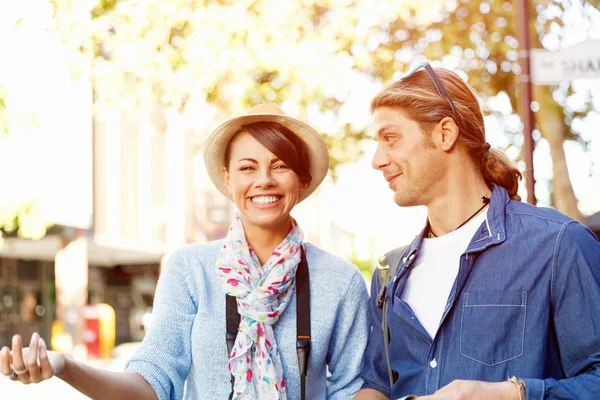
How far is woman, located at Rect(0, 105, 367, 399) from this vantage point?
348 centimetres

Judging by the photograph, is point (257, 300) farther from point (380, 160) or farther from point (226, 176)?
point (380, 160)

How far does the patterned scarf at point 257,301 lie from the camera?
3.46 m

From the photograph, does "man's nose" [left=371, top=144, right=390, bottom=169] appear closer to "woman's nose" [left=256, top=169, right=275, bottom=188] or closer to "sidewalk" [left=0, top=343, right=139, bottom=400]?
"woman's nose" [left=256, top=169, right=275, bottom=188]

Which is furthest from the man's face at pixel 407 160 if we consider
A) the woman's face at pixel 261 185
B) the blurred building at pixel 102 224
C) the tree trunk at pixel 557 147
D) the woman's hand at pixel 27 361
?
the blurred building at pixel 102 224

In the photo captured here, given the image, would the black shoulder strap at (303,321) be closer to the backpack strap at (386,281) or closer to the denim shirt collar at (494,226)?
the backpack strap at (386,281)

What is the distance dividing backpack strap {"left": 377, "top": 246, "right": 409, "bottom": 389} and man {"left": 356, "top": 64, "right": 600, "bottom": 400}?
0.06 feet

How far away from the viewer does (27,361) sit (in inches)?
98.0

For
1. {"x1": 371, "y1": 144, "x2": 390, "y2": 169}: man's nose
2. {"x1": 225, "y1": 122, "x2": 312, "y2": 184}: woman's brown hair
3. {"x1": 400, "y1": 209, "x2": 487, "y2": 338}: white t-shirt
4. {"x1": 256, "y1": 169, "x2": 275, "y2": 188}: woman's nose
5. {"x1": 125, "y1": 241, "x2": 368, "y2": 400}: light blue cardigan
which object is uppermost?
{"x1": 225, "y1": 122, "x2": 312, "y2": 184}: woman's brown hair

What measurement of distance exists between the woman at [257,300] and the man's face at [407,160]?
1.69 feet

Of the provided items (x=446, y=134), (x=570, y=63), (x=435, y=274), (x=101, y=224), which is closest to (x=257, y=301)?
(x=435, y=274)

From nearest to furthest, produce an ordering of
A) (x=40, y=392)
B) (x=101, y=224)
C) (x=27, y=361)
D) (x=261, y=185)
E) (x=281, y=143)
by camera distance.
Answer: (x=27, y=361), (x=261, y=185), (x=281, y=143), (x=40, y=392), (x=101, y=224)

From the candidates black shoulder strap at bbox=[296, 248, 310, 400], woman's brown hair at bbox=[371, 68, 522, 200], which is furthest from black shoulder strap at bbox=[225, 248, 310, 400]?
woman's brown hair at bbox=[371, 68, 522, 200]

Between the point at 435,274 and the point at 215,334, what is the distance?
0.99 m

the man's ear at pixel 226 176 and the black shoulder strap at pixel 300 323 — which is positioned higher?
the man's ear at pixel 226 176
